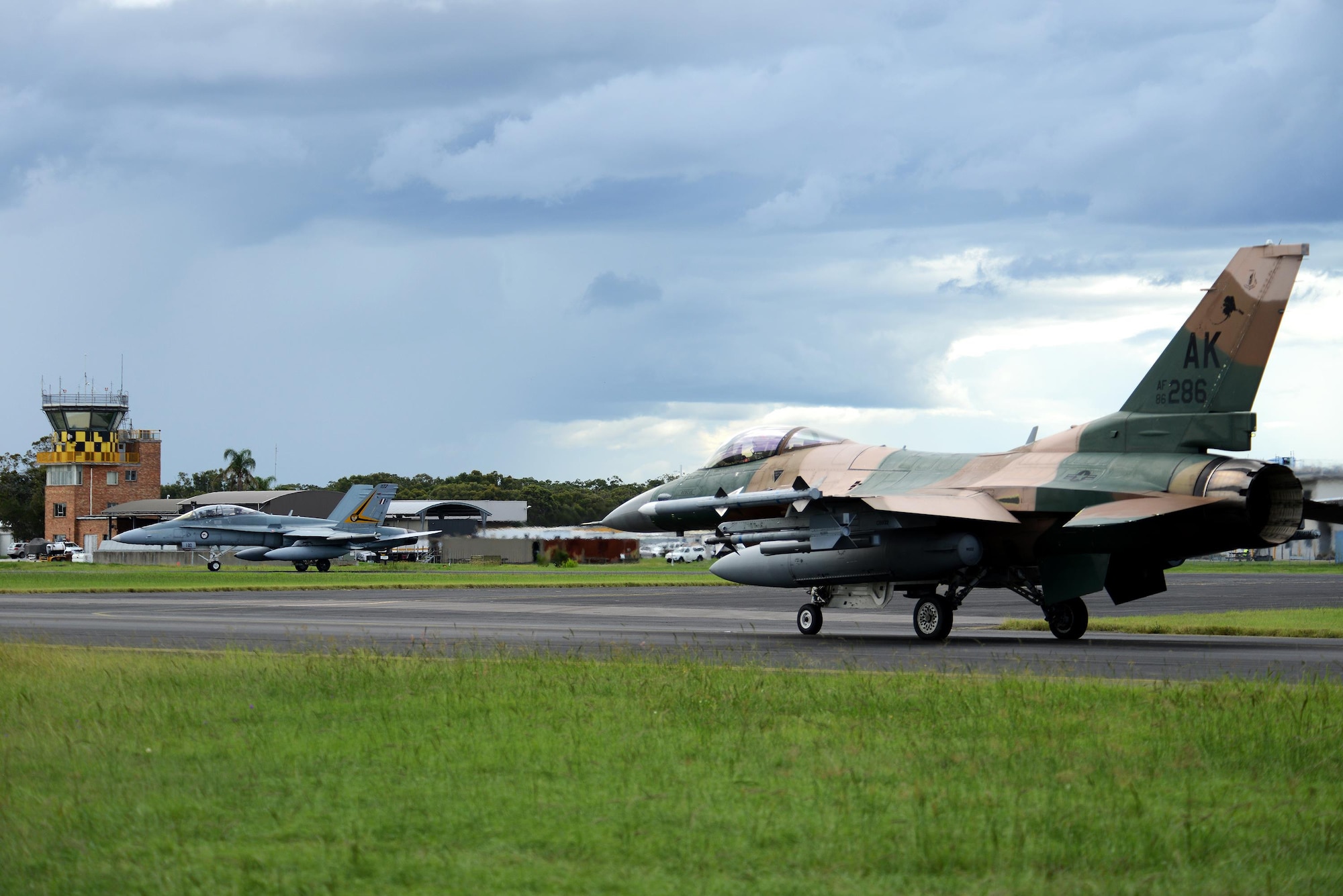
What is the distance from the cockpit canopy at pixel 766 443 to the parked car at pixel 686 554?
77071 millimetres

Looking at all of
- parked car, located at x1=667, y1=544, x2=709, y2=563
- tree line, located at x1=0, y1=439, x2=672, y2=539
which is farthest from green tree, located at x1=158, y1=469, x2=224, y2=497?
parked car, located at x1=667, y1=544, x2=709, y2=563

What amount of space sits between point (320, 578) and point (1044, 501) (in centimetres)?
4656

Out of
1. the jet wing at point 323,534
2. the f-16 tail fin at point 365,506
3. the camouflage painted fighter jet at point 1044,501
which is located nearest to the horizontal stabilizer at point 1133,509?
the camouflage painted fighter jet at point 1044,501

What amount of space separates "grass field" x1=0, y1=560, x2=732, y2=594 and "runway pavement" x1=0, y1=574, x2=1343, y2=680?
489cm

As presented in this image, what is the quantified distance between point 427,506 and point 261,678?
92.3m

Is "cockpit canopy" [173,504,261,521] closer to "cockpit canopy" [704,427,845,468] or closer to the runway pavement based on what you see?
the runway pavement

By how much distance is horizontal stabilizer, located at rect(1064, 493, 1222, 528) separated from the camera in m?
18.7

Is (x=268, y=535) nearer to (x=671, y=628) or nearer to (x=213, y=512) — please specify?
(x=213, y=512)

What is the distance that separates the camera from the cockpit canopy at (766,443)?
24844 millimetres

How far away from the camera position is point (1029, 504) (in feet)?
68.2

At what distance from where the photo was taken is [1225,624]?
25.4 meters

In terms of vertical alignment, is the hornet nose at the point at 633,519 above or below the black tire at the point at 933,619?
above

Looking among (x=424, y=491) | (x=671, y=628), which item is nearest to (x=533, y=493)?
(x=424, y=491)

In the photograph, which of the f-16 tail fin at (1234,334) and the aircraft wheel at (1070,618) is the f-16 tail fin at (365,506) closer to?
the aircraft wheel at (1070,618)
